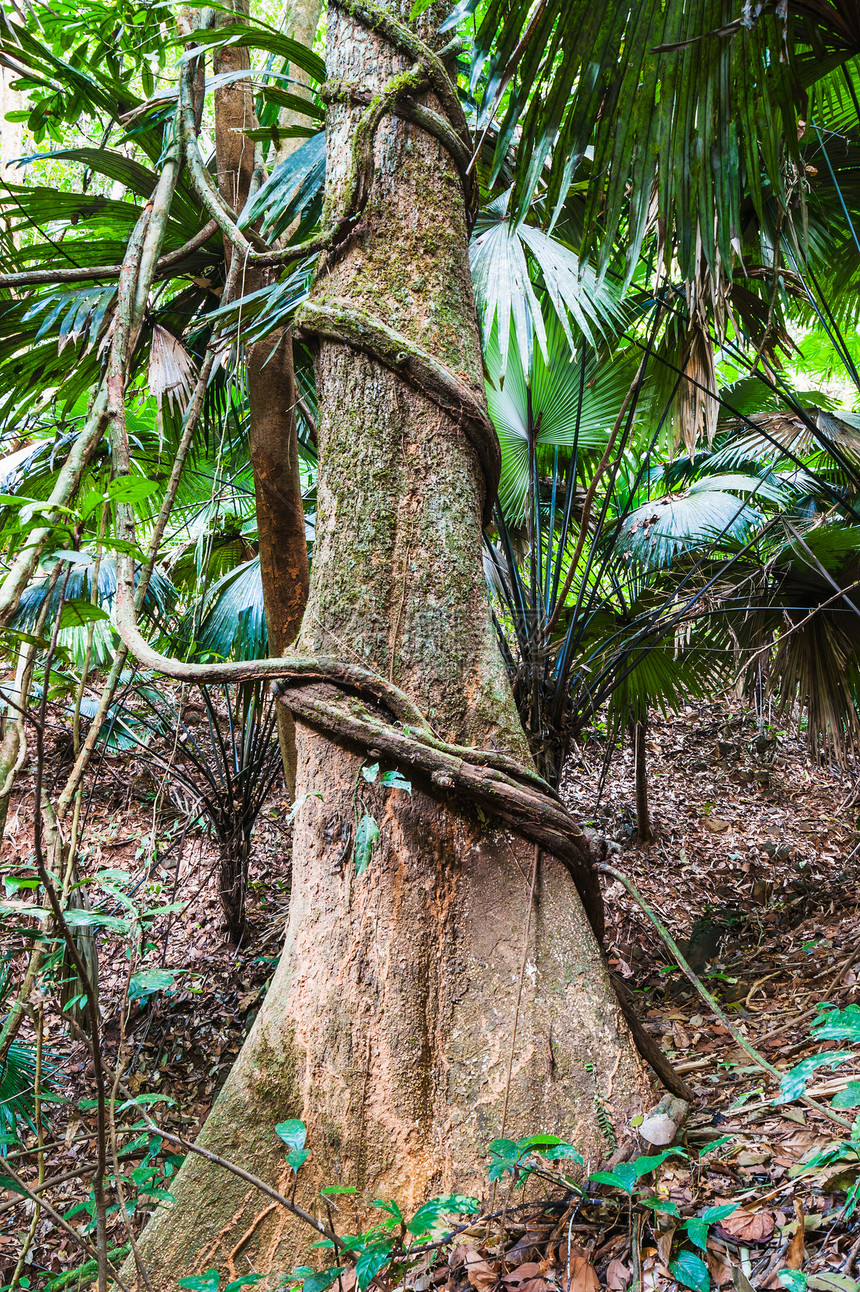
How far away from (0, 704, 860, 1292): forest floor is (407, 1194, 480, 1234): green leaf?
0.35ft

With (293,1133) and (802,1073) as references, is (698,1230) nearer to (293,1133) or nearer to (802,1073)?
(802,1073)

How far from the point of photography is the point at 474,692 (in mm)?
1682

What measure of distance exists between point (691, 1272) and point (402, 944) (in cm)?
70

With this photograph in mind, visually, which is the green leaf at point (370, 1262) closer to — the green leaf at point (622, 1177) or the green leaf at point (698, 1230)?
the green leaf at point (622, 1177)

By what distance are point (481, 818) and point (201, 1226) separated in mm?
997

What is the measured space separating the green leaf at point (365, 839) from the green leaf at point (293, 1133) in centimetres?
46

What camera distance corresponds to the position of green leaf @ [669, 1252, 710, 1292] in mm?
1079

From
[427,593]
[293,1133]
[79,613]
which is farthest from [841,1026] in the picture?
[79,613]

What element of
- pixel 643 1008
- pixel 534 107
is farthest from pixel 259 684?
pixel 534 107

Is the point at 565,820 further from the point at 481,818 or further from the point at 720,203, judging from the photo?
the point at 720,203

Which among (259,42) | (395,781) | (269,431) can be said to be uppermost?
(259,42)

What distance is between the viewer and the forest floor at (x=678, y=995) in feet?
4.03

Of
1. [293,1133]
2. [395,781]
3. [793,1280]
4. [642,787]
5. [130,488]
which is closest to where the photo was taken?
[793,1280]

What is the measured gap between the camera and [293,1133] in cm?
133
